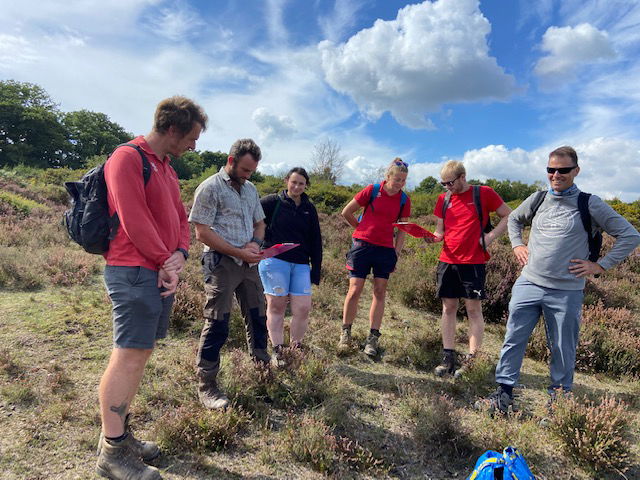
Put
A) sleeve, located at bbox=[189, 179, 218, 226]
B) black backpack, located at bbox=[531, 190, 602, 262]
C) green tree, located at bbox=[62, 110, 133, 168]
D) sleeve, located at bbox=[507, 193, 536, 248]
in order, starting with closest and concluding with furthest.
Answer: sleeve, located at bbox=[189, 179, 218, 226] → black backpack, located at bbox=[531, 190, 602, 262] → sleeve, located at bbox=[507, 193, 536, 248] → green tree, located at bbox=[62, 110, 133, 168]

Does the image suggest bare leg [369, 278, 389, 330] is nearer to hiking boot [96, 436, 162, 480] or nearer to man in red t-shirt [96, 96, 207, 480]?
man in red t-shirt [96, 96, 207, 480]

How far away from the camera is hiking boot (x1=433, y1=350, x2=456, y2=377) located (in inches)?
149

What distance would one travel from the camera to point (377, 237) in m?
4.03

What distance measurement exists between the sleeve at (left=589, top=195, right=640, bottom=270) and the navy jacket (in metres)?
2.30

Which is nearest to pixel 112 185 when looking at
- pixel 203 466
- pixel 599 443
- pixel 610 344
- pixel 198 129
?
pixel 198 129

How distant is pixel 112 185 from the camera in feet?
6.17

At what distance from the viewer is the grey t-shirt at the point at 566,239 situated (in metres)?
2.78

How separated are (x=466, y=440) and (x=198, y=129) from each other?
284 cm

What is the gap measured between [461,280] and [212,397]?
2583mm

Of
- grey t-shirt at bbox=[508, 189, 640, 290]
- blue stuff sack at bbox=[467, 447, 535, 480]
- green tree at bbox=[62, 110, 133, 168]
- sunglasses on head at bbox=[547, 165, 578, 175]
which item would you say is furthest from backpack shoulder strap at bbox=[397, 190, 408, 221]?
green tree at bbox=[62, 110, 133, 168]

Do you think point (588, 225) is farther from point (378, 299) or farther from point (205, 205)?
point (205, 205)

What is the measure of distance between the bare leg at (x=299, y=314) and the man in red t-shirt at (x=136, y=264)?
A: 1.57 m

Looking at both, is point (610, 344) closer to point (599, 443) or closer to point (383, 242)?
point (599, 443)

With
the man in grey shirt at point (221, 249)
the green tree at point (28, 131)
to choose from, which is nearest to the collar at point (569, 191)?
the man in grey shirt at point (221, 249)
